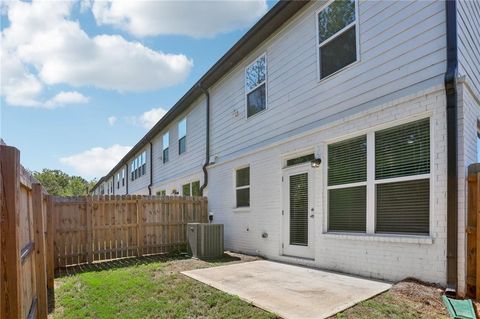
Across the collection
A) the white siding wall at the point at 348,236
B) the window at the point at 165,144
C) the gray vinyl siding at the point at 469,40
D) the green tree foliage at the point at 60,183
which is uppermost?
the gray vinyl siding at the point at 469,40

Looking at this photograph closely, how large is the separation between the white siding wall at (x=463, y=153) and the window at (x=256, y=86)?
479cm

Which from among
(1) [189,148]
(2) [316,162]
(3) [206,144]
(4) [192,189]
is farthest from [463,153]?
(1) [189,148]

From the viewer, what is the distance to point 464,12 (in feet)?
17.4

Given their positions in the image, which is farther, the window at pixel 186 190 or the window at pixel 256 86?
the window at pixel 186 190

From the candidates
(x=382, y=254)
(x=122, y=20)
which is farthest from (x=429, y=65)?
(x=122, y=20)

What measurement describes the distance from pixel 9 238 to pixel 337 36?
21.4 ft

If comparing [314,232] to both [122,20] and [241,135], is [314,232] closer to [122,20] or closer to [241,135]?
[241,135]

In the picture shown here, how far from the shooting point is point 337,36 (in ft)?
21.8

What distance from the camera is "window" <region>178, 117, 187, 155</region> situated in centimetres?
1424

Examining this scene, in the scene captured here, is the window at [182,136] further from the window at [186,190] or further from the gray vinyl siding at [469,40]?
the gray vinyl siding at [469,40]

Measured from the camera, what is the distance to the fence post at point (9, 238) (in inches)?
69.5

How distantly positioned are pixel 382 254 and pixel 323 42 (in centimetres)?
436

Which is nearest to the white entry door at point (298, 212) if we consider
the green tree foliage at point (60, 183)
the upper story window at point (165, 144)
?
the upper story window at point (165, 144)

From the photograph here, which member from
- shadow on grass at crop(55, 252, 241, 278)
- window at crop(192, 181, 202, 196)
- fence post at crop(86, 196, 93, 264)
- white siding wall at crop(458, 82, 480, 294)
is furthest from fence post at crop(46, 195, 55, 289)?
white siding wall at crop(458, 82, 480, 294)
